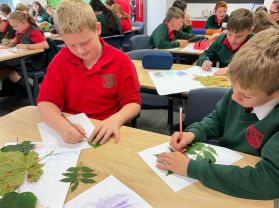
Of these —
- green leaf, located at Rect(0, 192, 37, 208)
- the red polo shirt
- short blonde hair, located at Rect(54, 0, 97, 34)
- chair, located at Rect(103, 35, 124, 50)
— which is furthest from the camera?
chair, located at Rect(103, 35, 124, 50)

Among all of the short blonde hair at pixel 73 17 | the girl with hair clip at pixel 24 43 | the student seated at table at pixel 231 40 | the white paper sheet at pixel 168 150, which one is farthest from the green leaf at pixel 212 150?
the girl with hair clip at pixel 24 43

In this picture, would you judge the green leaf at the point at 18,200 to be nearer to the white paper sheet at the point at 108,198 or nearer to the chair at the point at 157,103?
the white paper sheet at the point at 108,198

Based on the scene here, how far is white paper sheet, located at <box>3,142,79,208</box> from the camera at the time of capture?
2.34 ft

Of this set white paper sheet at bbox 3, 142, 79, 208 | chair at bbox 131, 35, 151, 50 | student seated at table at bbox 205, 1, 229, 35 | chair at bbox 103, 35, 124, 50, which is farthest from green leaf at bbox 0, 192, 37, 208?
student seated at table at bbox 205, 1, 229, 35

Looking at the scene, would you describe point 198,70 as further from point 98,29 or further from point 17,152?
point 17,152

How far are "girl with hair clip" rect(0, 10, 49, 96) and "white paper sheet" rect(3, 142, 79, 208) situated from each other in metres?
2.45

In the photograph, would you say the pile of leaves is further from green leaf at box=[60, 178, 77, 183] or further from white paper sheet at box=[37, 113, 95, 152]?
green leaf at box=[60, 178, 77, 183]

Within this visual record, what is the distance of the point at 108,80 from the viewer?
1.33 metres

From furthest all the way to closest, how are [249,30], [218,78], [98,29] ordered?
1. [249,30]
2. [218,78]
3. [98,29]

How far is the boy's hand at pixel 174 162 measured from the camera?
0.79 meters

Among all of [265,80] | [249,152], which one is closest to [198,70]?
[249,152]

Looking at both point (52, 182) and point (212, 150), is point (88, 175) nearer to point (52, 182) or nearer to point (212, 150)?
point (52, 182)

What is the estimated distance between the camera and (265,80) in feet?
2.42

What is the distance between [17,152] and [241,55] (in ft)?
2.60
